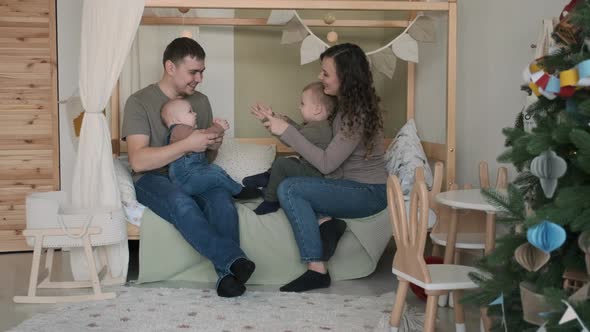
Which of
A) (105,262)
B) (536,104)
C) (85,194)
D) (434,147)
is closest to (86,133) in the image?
(85,194)

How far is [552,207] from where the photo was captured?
149 cm

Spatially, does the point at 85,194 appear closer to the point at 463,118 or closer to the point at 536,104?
the point at 463,118

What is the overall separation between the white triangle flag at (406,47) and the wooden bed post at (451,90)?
0.24m

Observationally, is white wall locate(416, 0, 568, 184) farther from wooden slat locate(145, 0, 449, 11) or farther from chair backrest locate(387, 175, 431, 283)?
chair backrest locate(387, 175, 431, 283)

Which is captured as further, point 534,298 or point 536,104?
point 536,104

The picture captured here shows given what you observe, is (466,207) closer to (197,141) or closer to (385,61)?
(197,141)

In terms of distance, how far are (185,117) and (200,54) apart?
363mm

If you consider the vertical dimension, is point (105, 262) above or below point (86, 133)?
below

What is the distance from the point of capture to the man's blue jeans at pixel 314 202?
3.23m

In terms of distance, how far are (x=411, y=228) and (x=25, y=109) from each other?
2903 mm

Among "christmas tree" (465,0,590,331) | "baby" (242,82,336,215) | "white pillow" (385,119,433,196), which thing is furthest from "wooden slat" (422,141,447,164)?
"christmas tree" (465,0,590,331)

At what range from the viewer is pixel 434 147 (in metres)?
3.77

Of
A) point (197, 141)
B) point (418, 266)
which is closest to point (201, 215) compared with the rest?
point (197, 141)

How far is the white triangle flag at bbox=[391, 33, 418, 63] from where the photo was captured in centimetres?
371
